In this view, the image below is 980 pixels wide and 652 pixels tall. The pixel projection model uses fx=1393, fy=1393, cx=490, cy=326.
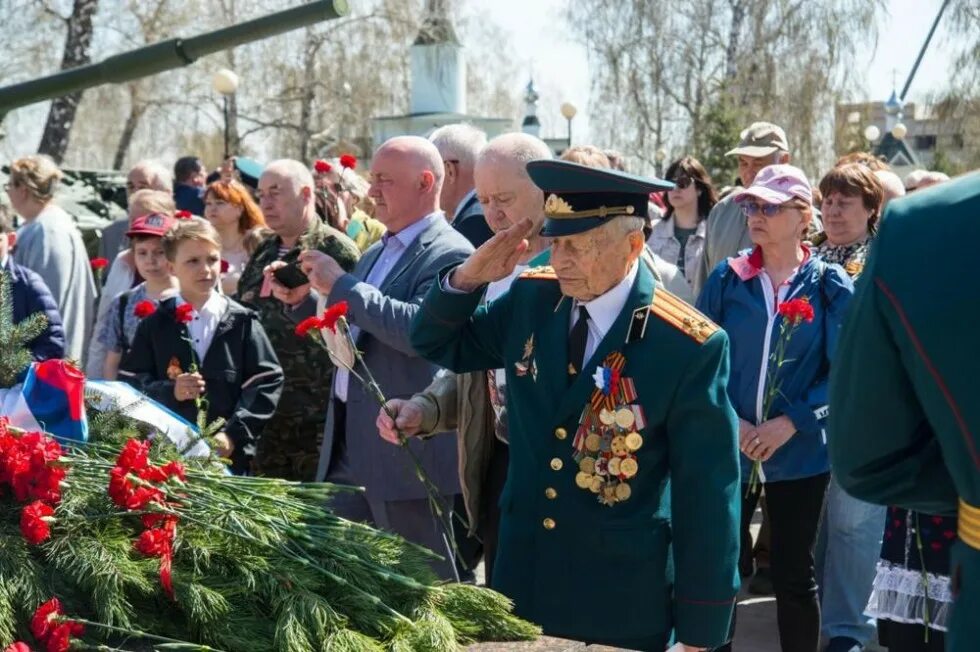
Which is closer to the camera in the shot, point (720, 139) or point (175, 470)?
point (175, 470)

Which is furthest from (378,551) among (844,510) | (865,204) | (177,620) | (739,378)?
(865,204)

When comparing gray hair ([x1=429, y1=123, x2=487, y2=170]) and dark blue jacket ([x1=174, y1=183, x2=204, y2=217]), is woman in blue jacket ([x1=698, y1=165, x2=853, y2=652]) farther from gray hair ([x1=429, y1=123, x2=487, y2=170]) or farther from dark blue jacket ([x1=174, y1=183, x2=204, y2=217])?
dark blue jacket ([x1=174, y1=183, x2=204, y2=217])

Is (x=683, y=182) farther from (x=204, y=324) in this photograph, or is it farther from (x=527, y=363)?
(x=527, y=363)

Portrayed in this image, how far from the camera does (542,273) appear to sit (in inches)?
140

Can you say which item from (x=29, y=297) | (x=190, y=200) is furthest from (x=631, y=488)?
(x=190, y=200)

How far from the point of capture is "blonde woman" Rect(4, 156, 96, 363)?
7480 millimetres

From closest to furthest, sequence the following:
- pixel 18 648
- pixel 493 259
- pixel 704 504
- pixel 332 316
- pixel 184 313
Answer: pixel 18 648
pixel 704 504
pixel 493 259
pixel 332 316
pixel 184 313

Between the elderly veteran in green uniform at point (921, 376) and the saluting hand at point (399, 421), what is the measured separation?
77.3 inches

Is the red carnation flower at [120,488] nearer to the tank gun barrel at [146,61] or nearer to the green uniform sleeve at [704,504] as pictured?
the green uniform sleeve at [704,504]

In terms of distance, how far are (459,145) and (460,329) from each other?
8.59 feet

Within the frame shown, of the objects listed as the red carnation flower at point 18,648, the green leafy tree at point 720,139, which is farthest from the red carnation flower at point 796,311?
the green leafy tree at point 720,139

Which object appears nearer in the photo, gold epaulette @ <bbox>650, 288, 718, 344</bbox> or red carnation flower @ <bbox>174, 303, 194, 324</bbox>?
gold epaulette @ <bbox>650, 288, 718, 344</bbox>

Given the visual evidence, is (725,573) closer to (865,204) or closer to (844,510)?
(844,510)

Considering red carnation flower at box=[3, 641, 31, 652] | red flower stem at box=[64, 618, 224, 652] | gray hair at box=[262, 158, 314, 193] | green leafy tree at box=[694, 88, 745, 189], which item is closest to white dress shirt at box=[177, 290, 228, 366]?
gray hair at box=[262, 158, 314, 193]
